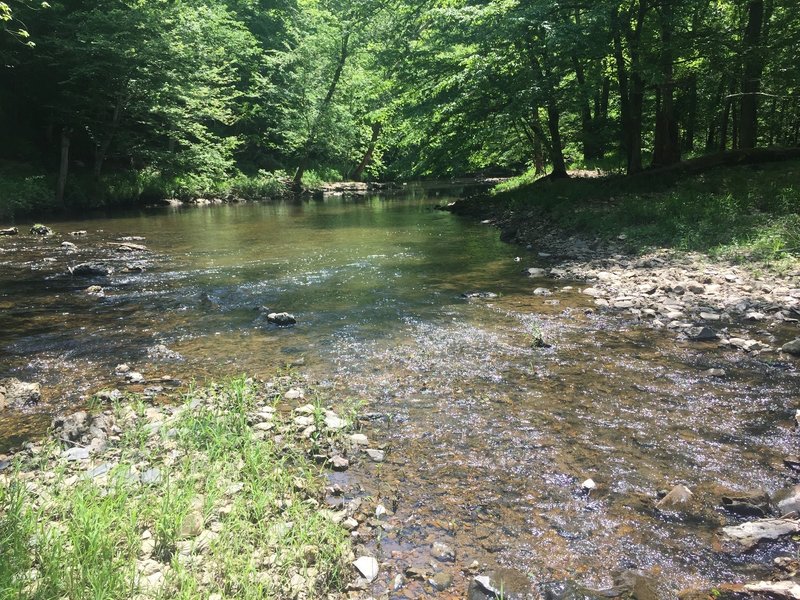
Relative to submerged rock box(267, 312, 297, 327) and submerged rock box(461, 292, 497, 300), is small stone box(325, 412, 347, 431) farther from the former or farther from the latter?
submerged rock box(461, 292, 497, 300)

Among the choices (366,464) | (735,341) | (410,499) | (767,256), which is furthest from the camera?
(767,256)

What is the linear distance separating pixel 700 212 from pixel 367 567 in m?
13.3

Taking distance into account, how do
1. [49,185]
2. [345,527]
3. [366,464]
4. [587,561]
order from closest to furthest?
[587,561] → [345,527] → [366,464] → [49,185]

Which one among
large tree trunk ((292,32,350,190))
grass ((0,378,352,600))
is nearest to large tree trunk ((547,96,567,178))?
grass ((0,378,352,600))

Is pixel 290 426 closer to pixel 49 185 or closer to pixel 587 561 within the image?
pixel 587 561

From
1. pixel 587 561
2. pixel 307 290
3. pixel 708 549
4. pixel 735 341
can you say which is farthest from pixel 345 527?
pixel 307 290

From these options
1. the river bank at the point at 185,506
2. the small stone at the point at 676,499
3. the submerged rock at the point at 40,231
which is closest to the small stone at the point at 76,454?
the river bank at the point at 185,506

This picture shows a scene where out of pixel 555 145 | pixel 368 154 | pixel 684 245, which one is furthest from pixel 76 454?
pixel 368 154

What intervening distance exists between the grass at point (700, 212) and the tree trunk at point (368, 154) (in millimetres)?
32582

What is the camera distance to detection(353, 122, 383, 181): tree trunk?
162 ft

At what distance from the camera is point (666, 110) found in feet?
58.1

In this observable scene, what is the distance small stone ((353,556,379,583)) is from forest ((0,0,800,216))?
37.0 ft

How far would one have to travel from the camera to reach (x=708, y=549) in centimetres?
354

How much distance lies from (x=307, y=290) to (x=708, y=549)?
28.5 feet
